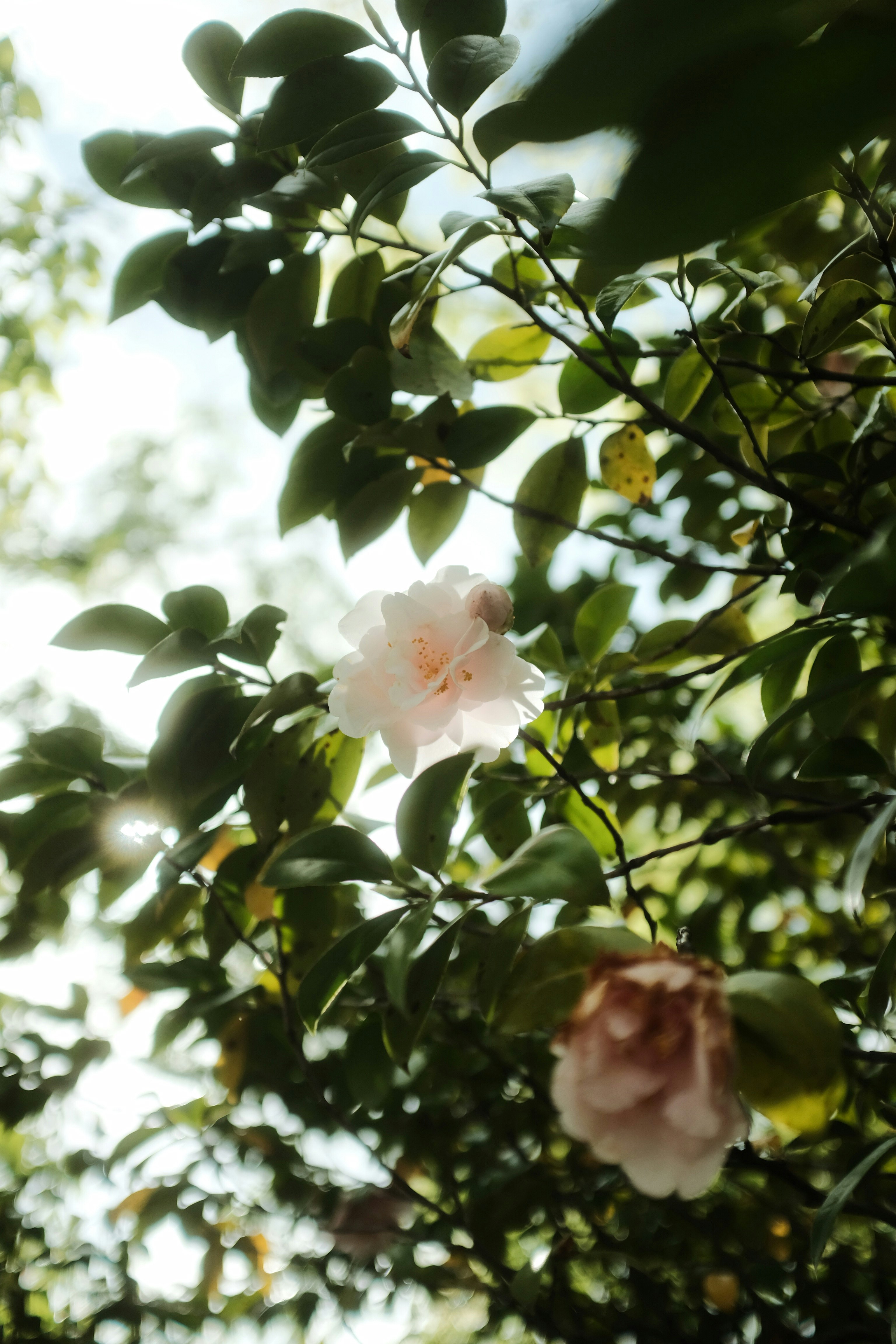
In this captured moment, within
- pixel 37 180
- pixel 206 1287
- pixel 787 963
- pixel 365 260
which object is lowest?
pixel 206 1287

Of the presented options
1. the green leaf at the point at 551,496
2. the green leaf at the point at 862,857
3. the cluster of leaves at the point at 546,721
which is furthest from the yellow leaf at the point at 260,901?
the green leaf at the point at 862,857

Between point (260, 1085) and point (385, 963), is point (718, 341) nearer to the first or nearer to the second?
point (385, 963)

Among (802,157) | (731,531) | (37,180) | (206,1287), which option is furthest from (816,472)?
(37,180)

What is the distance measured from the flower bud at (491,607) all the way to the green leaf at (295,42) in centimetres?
35

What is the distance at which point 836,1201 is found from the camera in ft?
1.28

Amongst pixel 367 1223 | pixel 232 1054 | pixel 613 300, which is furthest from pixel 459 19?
pixel 367 1223

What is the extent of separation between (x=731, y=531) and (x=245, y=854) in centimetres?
63

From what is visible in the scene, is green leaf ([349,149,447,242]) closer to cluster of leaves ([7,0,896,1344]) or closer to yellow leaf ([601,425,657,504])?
cluster of leaves ([7,0,896,1344])

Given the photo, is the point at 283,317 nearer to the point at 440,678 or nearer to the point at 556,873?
the point at 440,678

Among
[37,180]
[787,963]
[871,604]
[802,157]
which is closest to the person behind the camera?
[802,157]

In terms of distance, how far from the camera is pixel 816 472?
64 cm

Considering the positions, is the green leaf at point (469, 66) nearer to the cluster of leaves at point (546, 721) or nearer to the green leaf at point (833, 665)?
the cluster of leaves at point (546, 721)

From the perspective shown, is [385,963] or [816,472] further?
[816,472]

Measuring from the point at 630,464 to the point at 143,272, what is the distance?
481 mm
